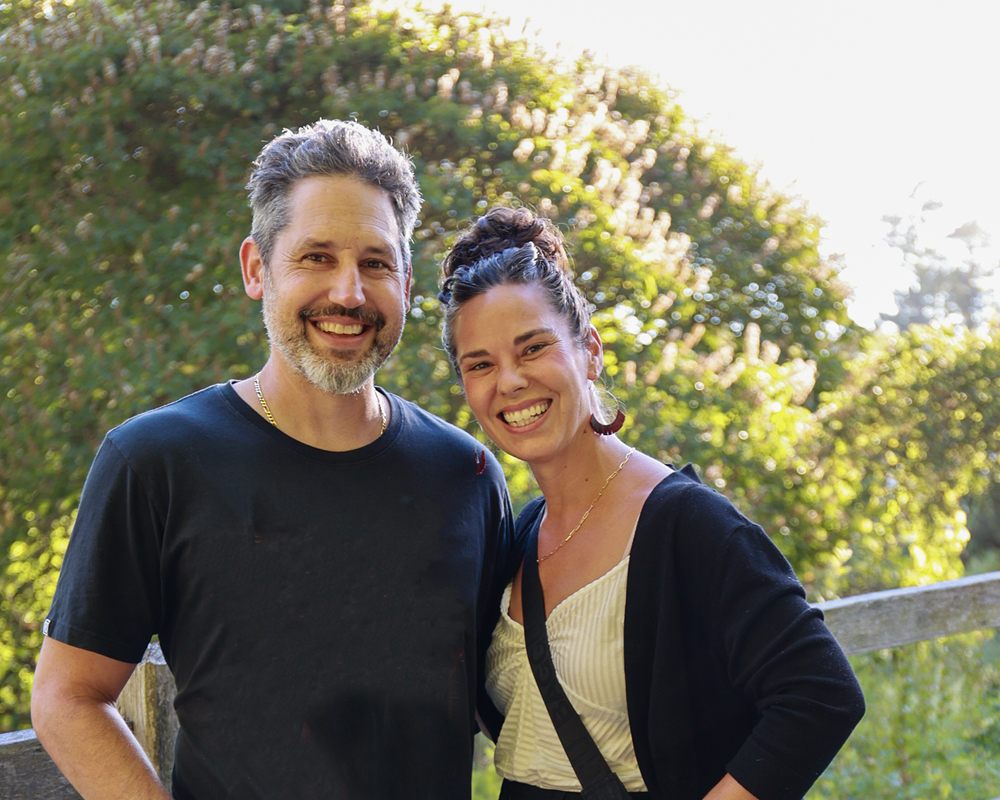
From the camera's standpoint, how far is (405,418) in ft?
6.97

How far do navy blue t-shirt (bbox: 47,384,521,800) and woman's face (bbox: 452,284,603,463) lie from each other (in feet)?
1.04

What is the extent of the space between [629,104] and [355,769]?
4.77 metres

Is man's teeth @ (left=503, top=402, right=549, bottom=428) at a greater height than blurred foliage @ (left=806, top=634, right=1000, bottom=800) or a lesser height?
greater

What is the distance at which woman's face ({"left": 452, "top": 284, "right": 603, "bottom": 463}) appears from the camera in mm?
2037

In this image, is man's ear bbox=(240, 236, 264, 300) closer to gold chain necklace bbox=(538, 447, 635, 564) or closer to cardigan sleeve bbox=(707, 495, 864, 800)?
gold chain necklace bbox=(538, 447, 635, 564)

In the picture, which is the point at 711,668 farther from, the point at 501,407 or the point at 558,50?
the point at 558,50

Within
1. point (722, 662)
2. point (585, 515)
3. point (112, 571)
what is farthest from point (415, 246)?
point (722, 662)

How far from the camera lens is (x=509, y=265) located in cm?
207

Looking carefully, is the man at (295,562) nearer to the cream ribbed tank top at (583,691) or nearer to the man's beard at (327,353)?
the man's beard at (327,353)

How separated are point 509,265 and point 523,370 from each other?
25cm

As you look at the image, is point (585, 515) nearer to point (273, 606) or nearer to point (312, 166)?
point (273, 606)

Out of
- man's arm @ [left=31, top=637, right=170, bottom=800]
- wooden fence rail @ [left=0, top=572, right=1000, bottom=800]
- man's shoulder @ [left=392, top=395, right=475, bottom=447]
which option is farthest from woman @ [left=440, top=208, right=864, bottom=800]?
man's arm @ [left=31, top=637, right=170, bottom=800]

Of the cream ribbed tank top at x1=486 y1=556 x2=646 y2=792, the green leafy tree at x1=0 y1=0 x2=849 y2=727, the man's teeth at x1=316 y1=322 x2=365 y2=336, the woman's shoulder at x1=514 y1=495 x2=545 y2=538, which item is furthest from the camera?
the green leafy tree at x1=0 y1=0 x2=849 y2=727

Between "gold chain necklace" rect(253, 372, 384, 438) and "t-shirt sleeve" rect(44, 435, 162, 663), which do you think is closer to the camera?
"t-shirt sleeve" rect(44, 435, 162, 663)
